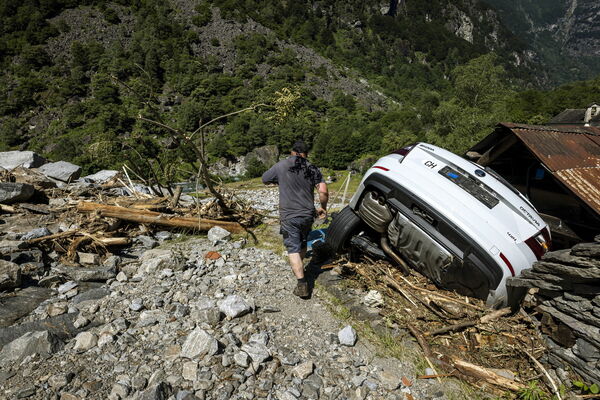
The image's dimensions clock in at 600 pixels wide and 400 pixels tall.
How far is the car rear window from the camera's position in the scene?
356cm

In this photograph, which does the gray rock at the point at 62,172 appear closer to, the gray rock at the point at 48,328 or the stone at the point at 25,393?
the gray rock at the point at 48,328

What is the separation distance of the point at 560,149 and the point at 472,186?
Result: 63.4 inches

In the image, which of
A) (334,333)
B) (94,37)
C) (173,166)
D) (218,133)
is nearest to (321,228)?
(334,333)

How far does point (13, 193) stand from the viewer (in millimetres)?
6344

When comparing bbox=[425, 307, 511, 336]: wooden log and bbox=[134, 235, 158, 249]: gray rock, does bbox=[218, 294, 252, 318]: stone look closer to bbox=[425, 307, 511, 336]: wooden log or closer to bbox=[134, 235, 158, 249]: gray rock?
bbox=[425, 307, 511, 336]: wooden log

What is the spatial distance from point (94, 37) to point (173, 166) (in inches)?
4414

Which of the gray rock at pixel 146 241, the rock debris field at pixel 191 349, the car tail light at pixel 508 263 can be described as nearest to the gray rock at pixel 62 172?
the gray rock at pixel 146 241

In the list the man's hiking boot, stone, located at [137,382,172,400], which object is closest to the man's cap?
the man's hiking boot

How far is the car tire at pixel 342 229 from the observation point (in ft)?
14.6

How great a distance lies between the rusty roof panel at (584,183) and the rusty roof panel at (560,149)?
98 millimetres

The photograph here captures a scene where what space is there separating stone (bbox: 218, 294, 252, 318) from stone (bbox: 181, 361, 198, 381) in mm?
745

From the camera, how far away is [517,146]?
5.73m

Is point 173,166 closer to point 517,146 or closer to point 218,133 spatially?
point 517,146

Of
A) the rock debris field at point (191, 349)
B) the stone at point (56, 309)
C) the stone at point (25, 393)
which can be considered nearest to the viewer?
the stone at point (25, 393)
